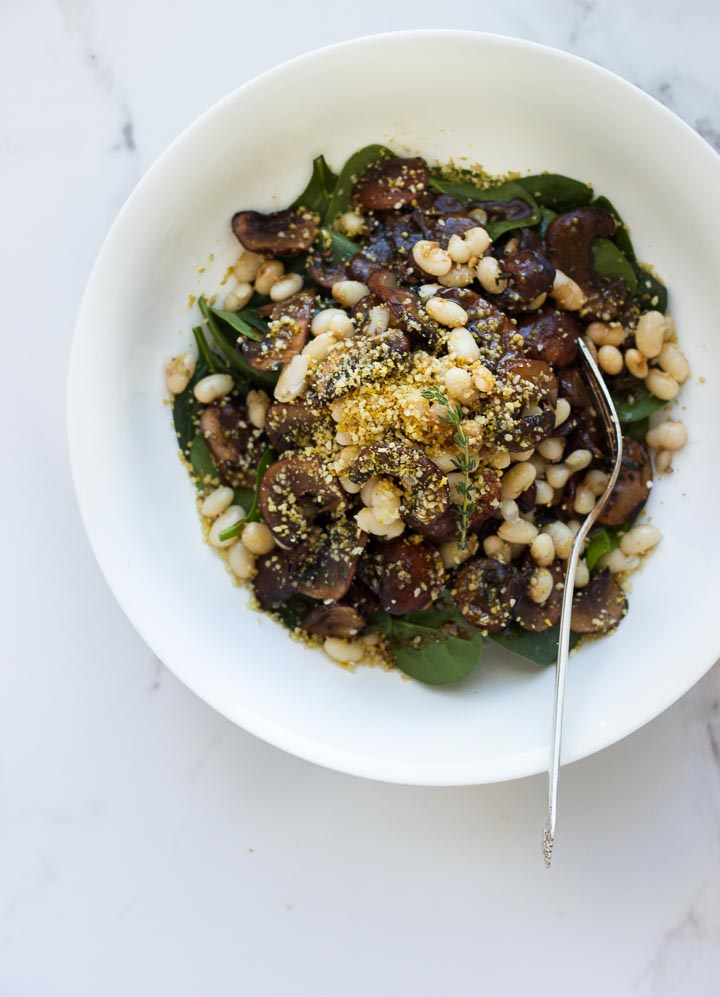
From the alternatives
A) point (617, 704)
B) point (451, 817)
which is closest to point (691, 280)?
point (617, 704)

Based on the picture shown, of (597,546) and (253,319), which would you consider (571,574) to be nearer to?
(597,546)

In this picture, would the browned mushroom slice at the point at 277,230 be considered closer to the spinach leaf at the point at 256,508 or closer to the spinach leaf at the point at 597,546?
the spinach leaf at the point at 256,508

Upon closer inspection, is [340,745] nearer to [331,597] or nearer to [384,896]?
[331,597]

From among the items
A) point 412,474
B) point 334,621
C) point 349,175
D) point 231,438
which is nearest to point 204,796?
point 334,621

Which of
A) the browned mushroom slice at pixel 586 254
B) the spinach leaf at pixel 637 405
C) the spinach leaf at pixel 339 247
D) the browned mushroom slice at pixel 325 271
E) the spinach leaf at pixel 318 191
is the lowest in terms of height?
the browned mushroom slice at pixel 325 271

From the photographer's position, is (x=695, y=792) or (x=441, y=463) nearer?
(x=441, y=463)

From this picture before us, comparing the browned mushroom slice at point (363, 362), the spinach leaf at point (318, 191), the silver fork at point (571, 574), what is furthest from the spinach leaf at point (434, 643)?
the spinach leaf at point (318, 191)

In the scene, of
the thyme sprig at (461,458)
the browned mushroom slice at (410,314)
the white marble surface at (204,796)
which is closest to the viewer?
the thyme sprig at (461,458)

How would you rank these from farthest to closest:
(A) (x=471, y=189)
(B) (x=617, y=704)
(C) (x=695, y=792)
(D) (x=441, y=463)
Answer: (C) (x=695, y=792)
(A) (x=471, y=189)
(B) (x=617, y=704)
(D) (x=441, y=463)
